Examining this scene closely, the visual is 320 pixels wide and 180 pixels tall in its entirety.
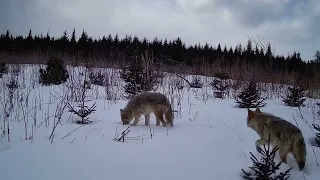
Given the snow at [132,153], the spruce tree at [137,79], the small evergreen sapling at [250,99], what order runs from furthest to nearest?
the spruce tree at [137,79] < the small evergreen sapling at [250,99] < the snow at [132,153]

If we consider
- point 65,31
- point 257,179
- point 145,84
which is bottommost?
point 257,179

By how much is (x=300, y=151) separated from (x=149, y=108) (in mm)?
3015

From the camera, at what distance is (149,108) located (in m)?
5.34

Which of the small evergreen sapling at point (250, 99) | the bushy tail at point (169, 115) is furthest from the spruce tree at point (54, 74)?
the small evergreen sapling at point (250, 99)

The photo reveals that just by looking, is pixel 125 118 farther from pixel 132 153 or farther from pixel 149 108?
pixel 132 153

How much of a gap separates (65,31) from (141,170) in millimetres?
54041

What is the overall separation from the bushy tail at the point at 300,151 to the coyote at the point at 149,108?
249cm

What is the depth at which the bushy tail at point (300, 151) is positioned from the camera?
3.02 m

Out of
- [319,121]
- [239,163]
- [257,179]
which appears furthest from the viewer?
[319,121]

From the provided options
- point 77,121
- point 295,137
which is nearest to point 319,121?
point 295,137

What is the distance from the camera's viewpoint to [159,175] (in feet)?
8.91

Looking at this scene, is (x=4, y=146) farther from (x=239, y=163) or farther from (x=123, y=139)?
(x=239, y=163)

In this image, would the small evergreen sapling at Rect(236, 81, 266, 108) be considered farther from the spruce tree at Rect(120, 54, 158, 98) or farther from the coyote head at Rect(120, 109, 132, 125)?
the coyote head at Rect(120, 109, 132, 125)

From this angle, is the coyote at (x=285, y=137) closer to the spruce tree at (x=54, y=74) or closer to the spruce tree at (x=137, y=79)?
the spruce tree at (x=137, y=79)
